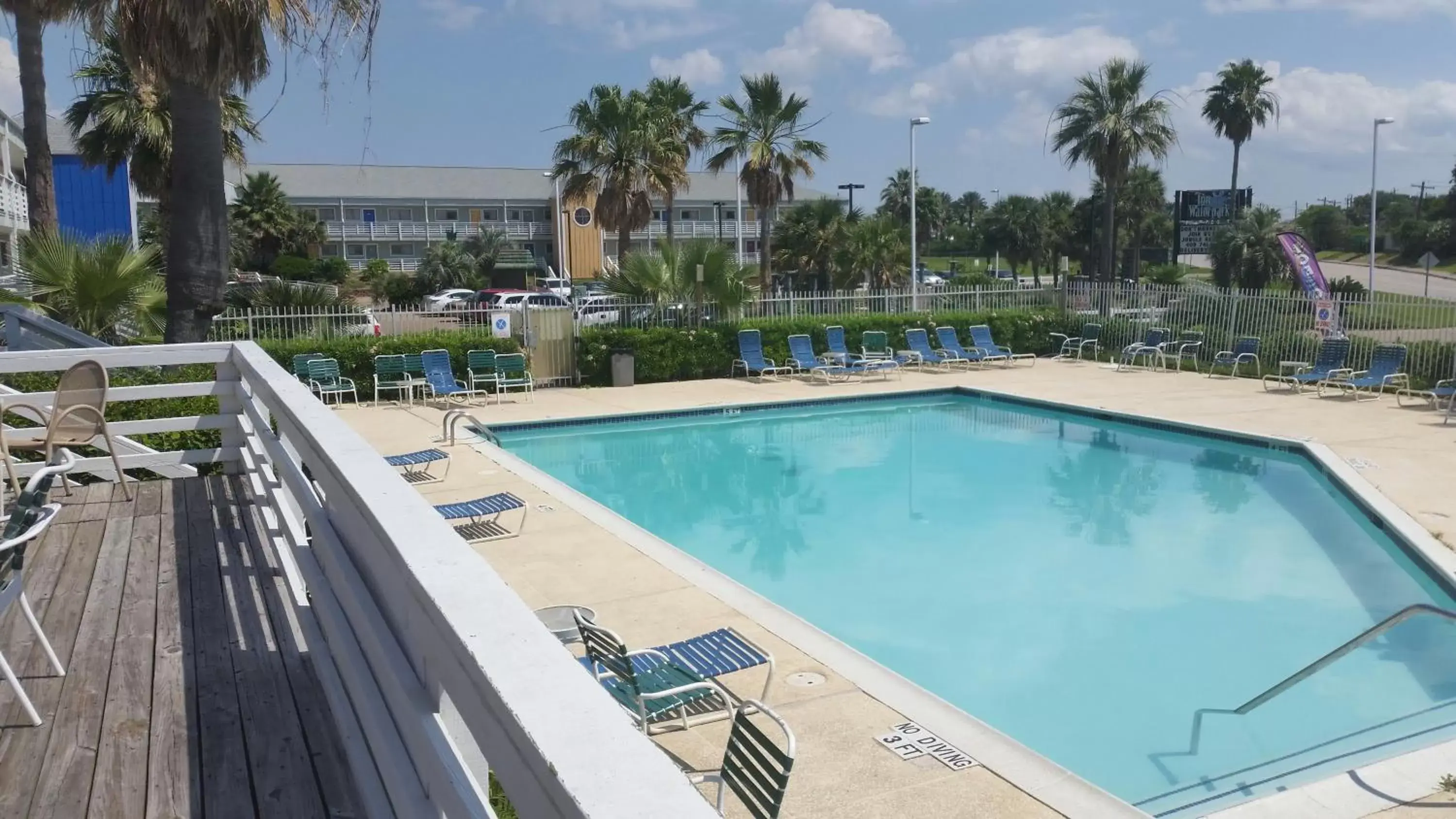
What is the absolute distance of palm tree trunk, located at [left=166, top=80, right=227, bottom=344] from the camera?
33.8ft

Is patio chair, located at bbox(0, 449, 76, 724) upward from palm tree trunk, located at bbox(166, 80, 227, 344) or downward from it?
downward

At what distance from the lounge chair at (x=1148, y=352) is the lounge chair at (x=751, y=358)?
6553mm

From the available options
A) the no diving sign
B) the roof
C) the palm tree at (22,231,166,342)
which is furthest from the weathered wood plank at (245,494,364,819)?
the roof

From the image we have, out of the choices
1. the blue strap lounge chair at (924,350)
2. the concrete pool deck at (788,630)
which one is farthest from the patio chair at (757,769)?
the blue strap lounge chair at (924,350)

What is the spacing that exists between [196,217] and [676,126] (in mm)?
19890

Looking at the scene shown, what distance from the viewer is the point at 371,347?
1738cm

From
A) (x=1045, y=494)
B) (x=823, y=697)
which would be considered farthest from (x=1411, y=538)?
(x=823, y=697)

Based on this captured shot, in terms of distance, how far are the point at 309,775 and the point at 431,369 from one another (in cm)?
1483

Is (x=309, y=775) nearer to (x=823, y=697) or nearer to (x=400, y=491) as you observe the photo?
(x=400, y=491)

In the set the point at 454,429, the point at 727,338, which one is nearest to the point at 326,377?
the point at 454,429

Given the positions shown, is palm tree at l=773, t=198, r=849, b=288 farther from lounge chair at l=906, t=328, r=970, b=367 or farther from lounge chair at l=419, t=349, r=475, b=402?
lounge chair at l=419, t=349, r=475, b=402

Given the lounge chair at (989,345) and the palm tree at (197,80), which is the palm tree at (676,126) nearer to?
the lounge chair at (989,345)

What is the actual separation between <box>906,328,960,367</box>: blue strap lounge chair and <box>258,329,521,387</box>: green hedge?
760 centimetres

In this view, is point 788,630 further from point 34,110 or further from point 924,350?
point 924,350
